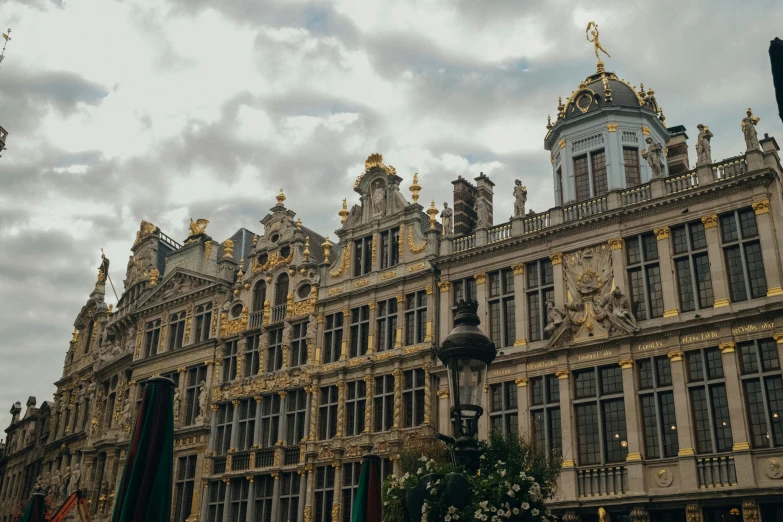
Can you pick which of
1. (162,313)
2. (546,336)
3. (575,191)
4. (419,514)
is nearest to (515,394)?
(546,336)

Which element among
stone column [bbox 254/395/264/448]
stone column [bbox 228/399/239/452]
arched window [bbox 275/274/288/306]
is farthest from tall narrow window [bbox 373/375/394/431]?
stone column [bbox 228/399/239/452]

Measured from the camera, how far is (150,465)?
1130cm

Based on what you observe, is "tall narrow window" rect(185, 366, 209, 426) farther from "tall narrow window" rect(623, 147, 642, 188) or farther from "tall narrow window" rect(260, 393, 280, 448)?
"tall narrow window" rect(623, 147, 642, 188)

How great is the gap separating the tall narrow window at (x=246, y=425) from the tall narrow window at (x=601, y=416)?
55.5 ft

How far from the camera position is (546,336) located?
97.6ft

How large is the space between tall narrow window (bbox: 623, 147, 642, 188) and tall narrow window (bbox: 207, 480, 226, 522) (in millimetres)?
23180

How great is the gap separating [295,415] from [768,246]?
2115cm

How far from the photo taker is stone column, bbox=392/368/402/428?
107ft

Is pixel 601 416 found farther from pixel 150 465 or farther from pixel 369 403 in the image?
pixel 150 465

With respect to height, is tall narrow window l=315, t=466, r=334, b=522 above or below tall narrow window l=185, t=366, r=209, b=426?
below

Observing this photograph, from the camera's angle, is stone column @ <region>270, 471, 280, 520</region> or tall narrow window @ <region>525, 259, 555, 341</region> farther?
stone column @ <region>270, 471, 280, 520</region>

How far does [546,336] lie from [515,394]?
8.12 ft

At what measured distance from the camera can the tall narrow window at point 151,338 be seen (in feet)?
153

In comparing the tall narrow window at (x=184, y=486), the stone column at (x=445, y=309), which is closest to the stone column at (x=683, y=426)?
the stone column at (x=445, y=309)
